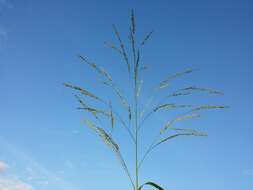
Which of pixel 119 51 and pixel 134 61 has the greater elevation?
pixel 119 51

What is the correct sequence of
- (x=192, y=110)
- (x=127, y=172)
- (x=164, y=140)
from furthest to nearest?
1. (x=192, y=110)
2. (x=164, y=140)
3. (x=127, y=172)

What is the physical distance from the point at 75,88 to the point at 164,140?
26.8 inches

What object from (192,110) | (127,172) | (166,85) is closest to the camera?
(127,172)

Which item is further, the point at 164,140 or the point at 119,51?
the point at 119,51

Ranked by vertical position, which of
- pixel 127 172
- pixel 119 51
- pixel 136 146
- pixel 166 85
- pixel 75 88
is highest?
pixel 119 51

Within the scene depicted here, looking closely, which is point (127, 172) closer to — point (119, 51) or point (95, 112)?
A: point (95, 112)

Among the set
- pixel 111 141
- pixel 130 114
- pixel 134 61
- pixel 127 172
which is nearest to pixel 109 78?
pixel 134 61

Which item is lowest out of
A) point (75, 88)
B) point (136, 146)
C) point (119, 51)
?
point (136, 146)

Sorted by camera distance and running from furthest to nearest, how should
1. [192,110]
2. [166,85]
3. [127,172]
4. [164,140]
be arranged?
[166,85] → [192,110] → [164,140] → [127,172]

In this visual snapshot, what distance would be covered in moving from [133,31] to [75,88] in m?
0.59

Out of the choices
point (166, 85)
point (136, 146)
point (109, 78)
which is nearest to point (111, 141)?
point (136, 146)

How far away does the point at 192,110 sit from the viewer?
2.26 meters

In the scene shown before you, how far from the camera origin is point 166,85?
7.96ft

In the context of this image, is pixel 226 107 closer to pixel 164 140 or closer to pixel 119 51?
pixel 164 140
